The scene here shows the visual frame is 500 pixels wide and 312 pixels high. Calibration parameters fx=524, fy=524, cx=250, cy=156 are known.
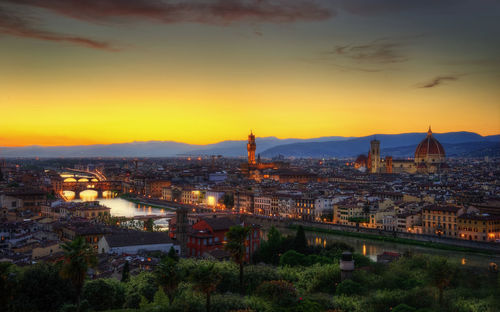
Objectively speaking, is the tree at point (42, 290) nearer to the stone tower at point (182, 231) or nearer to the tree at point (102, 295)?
the tree at point (102, 295)

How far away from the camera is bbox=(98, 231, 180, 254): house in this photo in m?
22.4

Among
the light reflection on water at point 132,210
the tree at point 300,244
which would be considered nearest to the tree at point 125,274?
the tree at point 300,244

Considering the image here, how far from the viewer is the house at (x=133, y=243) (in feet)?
73.6

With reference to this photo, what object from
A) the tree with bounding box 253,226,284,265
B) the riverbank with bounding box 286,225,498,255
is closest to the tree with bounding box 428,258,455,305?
the tree with bounding box 253,226,284,265

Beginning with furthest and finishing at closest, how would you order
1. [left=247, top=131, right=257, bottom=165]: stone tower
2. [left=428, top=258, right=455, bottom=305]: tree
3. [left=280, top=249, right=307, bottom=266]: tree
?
[left=247, top=131, right=257, bottom=165]: stone tower → [left=280, top=249, right=307, bottom=266]: tree → [left=428, top=258, right=455, bottom=305]: tree

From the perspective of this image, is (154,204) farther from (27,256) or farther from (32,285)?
(32,285)

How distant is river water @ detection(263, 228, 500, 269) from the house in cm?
1077

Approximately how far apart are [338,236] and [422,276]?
1810cm

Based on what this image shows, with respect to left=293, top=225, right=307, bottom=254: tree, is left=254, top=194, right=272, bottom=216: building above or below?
below

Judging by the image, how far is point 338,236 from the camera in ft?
118

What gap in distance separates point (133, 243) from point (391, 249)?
1550cm

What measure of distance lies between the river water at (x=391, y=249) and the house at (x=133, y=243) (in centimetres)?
1077

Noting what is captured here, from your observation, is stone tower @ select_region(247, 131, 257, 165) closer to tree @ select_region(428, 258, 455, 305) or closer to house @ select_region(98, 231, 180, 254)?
house @ select_region(98, 231, 180, 254)

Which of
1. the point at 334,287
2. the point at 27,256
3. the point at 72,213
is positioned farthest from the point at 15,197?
the point at 334,287
